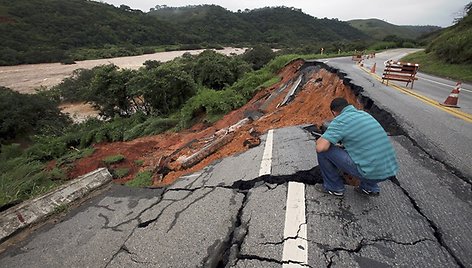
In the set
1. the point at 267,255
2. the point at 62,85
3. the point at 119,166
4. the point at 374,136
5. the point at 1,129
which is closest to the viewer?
the point at 267,255

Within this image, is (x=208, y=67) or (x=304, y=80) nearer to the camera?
(x=304, y=80)

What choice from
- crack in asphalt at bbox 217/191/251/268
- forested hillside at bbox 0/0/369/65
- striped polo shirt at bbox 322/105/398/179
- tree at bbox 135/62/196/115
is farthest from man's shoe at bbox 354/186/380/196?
forested hillside at bbox 0/0/369/65

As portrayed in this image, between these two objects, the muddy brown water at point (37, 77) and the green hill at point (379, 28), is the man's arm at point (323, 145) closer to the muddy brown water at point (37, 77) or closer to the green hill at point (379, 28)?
the muddy brown water at point (37, 77)

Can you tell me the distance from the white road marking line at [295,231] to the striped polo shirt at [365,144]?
2.45 feet

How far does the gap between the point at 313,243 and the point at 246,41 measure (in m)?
111

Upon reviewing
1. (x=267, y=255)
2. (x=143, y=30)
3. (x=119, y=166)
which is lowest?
(x=119, y=166)

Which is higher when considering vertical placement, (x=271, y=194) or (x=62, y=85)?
(x=271, y=194)

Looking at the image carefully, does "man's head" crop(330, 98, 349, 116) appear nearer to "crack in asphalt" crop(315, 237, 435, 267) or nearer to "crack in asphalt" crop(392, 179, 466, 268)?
"crack in asphalt" crop(392, 179, 466, 268)

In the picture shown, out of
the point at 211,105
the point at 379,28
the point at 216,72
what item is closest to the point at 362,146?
the point at 211,105

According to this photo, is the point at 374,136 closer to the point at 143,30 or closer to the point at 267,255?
the point at 267,255

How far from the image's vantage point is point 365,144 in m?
2.64

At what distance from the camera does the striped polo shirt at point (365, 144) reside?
2.62 meters

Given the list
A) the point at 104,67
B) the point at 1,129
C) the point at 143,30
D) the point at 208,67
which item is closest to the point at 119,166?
the point at 104,67

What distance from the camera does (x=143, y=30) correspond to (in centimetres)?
8725
